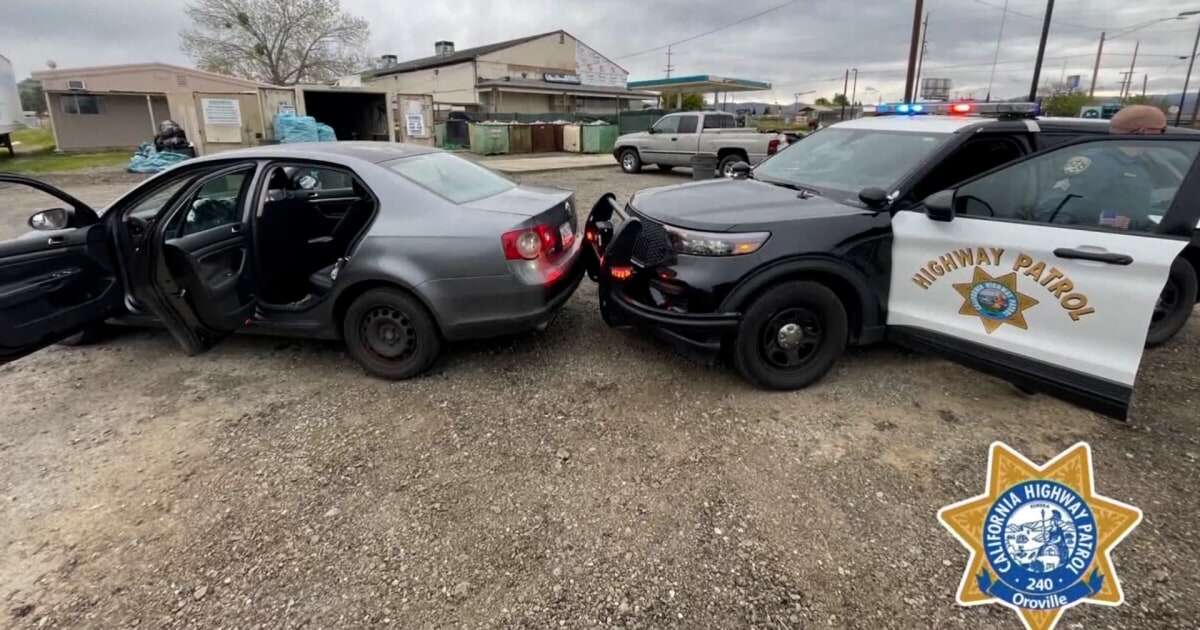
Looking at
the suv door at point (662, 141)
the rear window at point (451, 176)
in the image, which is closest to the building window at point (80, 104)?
the suv door at point (662, 141)

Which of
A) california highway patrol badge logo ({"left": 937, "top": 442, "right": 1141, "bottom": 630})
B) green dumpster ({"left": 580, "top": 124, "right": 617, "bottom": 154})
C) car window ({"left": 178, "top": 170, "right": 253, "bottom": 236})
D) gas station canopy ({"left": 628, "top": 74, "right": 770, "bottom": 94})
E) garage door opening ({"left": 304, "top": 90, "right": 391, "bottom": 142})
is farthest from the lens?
gas station canopy ({"left": 628, "top": 74, "right": 770, "bottom": 94})

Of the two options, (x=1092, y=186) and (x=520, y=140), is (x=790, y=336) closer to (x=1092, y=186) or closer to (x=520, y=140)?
(x=1092, y=186)

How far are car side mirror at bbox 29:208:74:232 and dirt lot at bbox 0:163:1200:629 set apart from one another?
1.05m

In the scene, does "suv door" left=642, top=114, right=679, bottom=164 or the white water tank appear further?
the white water tank

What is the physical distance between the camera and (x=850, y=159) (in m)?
4.06

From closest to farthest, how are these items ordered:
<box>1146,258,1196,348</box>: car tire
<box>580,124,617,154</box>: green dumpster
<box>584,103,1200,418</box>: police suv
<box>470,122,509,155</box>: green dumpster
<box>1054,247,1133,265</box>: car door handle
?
<box>1054,247,1133,265</box>: car door handle, <box>584,103,1200,418</box>: police suv, <box>1146,258,1196,348</box>: car tire, <box>470,122,509,155</box>: green dumpster, <box>580,124,617,154</box>: green dumpster

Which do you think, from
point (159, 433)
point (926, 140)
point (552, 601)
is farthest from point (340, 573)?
point (926, 140)

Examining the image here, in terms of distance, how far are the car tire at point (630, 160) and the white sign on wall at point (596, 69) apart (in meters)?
28.5

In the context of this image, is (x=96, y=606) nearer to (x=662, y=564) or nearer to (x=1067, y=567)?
(x=662, y=564)

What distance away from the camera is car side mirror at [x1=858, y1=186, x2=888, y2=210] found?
3.32m

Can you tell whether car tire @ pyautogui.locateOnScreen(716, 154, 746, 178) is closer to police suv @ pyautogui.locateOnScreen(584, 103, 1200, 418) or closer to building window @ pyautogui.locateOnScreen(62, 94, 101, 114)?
police suv @ pyautogui.locateOnScreen(584, 103, 1200, 418)

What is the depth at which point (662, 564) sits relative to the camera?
2285mm

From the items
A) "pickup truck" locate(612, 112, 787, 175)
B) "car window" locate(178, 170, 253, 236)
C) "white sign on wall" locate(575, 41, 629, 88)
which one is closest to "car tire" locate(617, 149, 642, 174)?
"pickup truck" locate(612, 112, 787, 175)

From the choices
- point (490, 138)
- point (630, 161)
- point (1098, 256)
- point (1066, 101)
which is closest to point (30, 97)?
point (490, 138)
